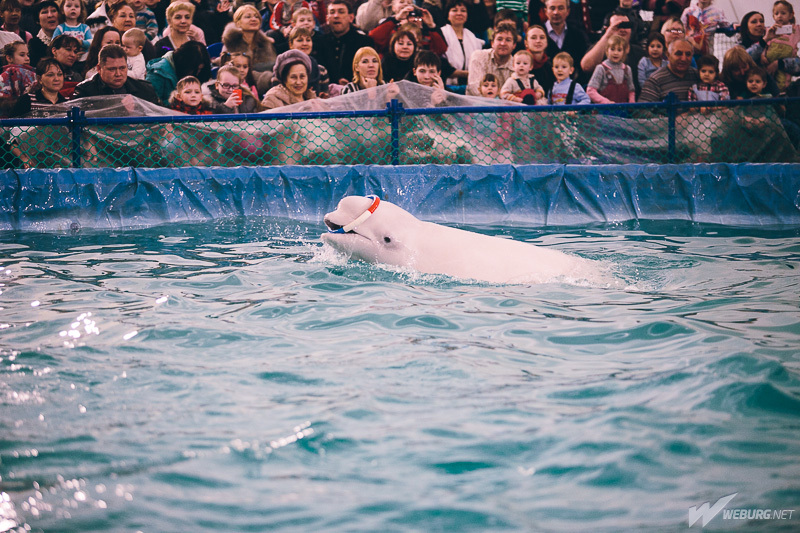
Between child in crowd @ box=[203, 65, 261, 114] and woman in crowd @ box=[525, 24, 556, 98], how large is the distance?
377cm

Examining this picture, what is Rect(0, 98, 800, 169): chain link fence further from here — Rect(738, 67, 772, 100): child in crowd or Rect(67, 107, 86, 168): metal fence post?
Rect(738, 67, 772, 100): child in crowd

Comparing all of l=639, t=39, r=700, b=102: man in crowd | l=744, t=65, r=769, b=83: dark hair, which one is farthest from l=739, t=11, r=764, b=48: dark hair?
l=639, t=39, r=700, b=102: man in crowd

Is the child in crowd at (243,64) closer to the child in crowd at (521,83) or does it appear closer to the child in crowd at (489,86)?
the child in crowd at (489,86)

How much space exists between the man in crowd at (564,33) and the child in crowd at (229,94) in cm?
438

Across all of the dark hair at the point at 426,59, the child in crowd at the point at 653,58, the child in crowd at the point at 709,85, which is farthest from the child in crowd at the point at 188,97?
the child in crowd at the point at 709,85

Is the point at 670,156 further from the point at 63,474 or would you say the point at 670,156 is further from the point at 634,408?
the point at 63,474

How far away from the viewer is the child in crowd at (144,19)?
36.4ft

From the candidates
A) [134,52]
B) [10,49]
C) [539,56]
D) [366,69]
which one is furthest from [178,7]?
[539,56]

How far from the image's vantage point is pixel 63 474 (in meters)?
2.68

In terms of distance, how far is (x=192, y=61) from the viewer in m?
9.92

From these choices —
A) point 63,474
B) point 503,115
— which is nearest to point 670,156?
point 503,115

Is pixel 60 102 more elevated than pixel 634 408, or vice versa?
pixel 60 102

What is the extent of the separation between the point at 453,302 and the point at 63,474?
273cm

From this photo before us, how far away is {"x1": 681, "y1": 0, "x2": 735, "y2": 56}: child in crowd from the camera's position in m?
11.4
